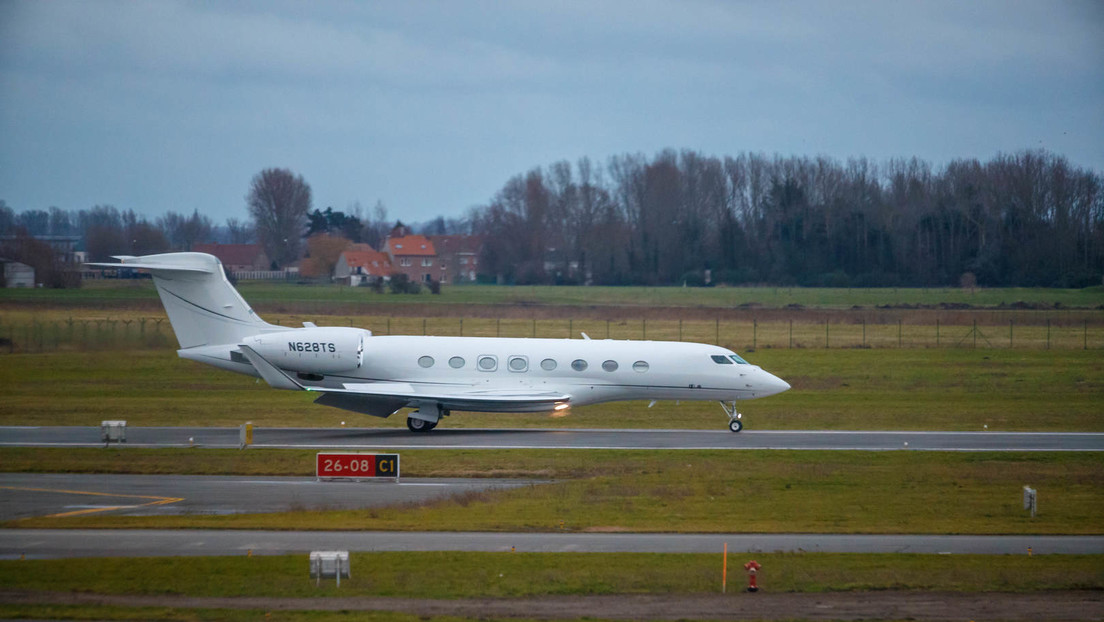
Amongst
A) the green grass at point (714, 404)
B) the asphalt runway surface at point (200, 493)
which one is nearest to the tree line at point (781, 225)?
the green grass at point (714, 404)

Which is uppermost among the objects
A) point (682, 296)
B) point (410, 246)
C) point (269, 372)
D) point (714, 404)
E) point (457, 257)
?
point (410, 246)

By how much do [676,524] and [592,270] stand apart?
7504 cm

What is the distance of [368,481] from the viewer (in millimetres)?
23391

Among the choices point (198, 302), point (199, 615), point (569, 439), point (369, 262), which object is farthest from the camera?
point (369, 262)

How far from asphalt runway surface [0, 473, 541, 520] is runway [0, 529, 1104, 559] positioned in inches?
79.8

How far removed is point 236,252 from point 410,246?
20314 mm

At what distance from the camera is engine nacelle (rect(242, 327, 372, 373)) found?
3078 cm

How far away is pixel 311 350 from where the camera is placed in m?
30.9

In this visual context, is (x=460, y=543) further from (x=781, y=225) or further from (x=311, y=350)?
(x=781, y=225)

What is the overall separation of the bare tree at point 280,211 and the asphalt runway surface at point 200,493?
1480 inches

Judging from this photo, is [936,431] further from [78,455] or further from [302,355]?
[78,455]

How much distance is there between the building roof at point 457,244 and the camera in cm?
8481

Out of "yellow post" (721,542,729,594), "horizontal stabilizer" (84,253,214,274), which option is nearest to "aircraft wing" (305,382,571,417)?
"horizontal stabilizer" (84,253,214,274)

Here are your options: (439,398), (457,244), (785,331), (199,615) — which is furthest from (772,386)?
(457,244)
